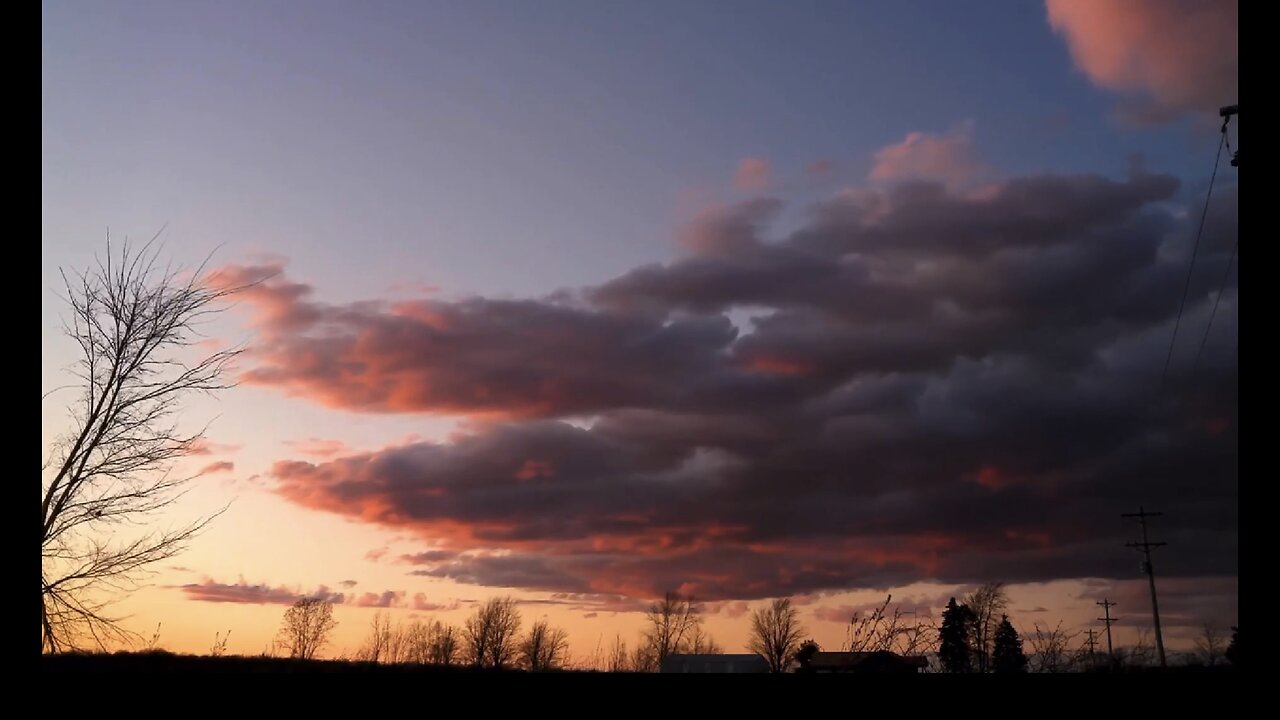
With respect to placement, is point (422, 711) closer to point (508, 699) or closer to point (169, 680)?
point (508, 699)

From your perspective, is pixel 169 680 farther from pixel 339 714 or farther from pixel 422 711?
pixel 422 711

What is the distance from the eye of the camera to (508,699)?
396 centimetres

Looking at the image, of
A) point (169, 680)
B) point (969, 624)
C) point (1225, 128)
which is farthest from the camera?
point (1225, 128)

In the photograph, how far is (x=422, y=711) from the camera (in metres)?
3.93
